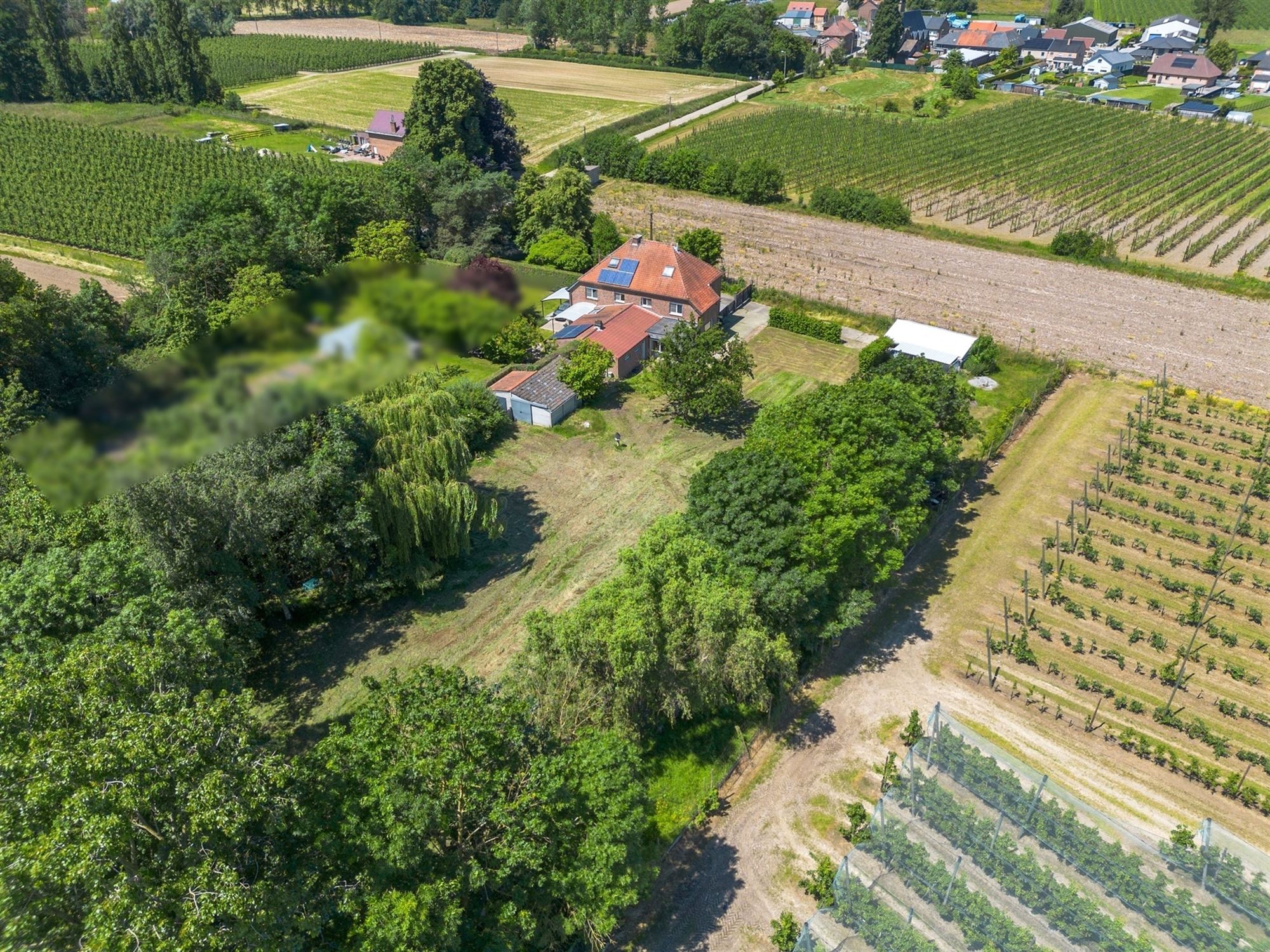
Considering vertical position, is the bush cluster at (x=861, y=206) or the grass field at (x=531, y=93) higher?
the grass field at (x=531, y=93)

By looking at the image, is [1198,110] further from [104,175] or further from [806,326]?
[104,175]

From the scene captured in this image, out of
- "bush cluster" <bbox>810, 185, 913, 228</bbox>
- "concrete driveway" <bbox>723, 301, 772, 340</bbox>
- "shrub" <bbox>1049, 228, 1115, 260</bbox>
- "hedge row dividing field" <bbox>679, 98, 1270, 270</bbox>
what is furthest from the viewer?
"hedge row dividing field" <bbox>679, 98, 1270, 270</bbox>

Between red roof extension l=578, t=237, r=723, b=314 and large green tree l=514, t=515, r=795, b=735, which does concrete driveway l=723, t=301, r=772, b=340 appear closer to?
red roof extension l=578, t=237, r=723, b=314

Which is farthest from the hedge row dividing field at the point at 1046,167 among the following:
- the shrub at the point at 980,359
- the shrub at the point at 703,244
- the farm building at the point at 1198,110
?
the shrub at the point at 980,359

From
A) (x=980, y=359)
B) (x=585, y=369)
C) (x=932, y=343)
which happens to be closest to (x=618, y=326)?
(x=585, y=369)

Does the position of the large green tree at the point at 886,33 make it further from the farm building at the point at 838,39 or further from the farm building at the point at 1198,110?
the farm building at the point at 1198,110

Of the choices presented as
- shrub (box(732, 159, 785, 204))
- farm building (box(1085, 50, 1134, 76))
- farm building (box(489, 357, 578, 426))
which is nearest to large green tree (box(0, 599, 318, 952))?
farm building (box(489, 357, 578, 426))
